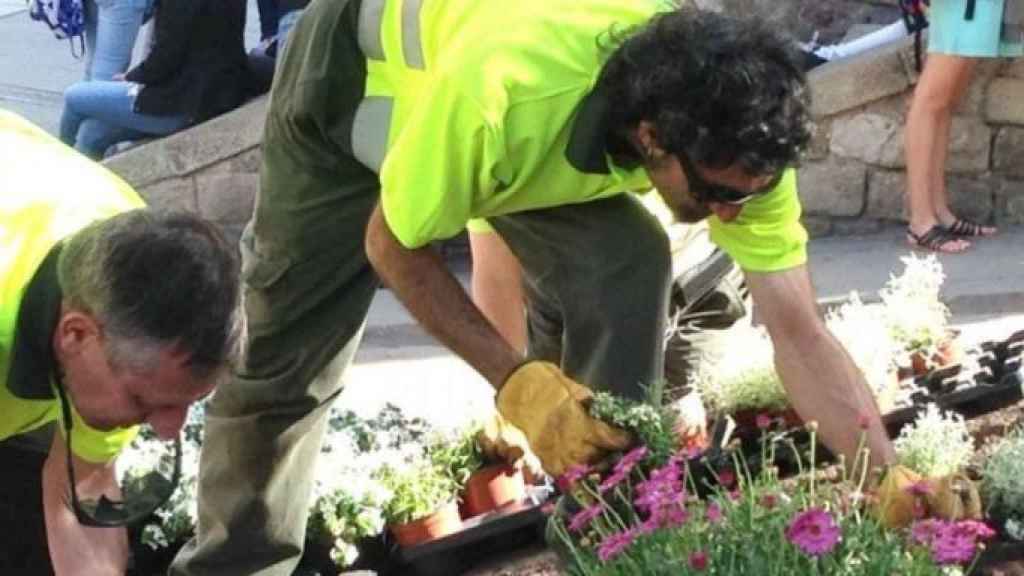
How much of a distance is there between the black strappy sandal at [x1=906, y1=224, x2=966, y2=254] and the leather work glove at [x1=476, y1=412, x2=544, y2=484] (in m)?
2.60

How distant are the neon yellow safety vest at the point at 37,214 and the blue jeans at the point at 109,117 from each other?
4.17m

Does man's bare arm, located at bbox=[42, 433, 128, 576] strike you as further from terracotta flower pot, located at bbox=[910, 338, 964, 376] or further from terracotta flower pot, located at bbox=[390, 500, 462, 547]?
terracotta flower pot, located at bbox=[910, 338, 964, 376]

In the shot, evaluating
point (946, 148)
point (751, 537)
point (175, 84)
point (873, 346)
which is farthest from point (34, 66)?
point (751, 537)

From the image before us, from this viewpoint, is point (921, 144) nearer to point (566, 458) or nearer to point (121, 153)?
point (121, 153)

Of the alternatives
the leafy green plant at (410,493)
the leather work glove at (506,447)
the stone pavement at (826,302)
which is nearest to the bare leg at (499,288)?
the leather work glove at (506,447)

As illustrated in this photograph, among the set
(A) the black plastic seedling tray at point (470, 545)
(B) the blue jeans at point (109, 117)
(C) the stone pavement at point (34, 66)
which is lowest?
(C) the stone pavement at point (34, 66)

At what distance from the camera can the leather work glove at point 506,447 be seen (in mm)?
4457

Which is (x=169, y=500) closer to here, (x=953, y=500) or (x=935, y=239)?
(x=953, y=500)

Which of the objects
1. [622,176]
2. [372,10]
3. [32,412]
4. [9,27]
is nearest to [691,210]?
[622,176]

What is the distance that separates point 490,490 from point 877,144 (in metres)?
3.03

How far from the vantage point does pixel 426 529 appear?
14.2 feet

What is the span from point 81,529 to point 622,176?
1051 mm

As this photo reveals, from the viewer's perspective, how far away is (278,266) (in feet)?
13.1

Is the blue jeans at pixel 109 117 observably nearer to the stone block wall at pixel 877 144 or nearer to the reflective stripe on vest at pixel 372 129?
the stone block wall at pixel 877 144
